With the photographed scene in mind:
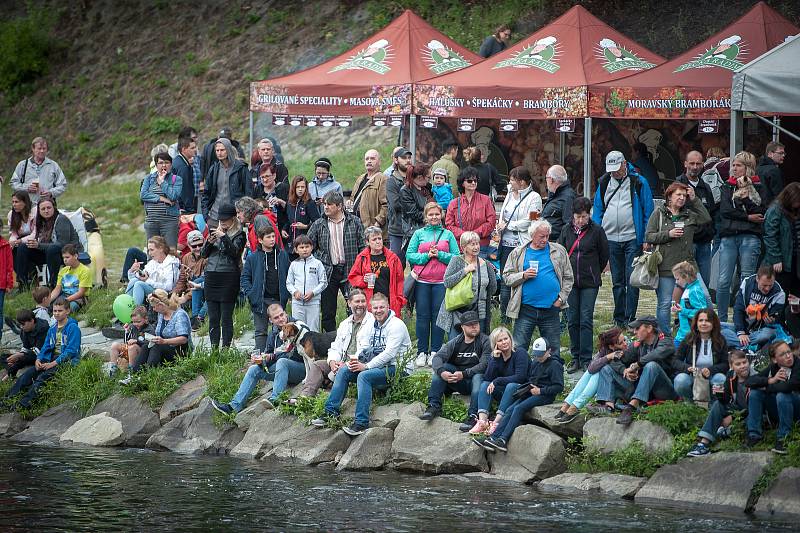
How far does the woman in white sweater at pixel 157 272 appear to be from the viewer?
656 inches

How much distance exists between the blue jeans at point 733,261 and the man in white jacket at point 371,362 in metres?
3.63

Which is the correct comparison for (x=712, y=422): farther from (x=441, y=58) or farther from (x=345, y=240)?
(x=441, y=58)

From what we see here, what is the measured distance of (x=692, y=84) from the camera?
55.5ft

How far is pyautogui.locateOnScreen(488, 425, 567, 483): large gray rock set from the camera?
483 inches

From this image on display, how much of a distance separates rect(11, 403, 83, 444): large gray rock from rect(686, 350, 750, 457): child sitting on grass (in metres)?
8.05

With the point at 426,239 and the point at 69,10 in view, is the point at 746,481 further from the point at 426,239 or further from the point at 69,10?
the point at 69,10

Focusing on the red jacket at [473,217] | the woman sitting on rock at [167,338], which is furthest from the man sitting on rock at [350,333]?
the woman sitting on rock at [167,338]

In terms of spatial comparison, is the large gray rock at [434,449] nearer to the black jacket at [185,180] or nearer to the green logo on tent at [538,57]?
the black jacket at [185,180]

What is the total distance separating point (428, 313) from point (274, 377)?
199cm

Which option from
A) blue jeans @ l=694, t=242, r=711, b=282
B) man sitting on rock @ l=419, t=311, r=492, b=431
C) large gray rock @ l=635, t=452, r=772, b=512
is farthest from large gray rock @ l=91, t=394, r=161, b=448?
blue jeans @ l=694, t=242, r=711, b=282

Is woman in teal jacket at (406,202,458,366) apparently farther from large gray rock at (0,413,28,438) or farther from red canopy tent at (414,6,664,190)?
large gray rock at (0,413,28,438)

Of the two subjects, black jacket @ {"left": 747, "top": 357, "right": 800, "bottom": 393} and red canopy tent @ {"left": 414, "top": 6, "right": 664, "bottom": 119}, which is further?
red canopy tent @ {"left": 414, "top": 6, "right": 664, "bottom": 119}

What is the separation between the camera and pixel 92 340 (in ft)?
58.2

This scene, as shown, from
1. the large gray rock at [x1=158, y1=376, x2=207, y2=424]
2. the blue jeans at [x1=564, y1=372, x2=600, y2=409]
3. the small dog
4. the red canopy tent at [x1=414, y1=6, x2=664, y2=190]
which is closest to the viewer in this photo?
the blue jeans at [x1=564, y1=372, x2=600, y2=409]
